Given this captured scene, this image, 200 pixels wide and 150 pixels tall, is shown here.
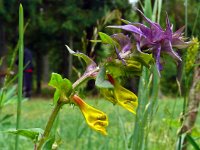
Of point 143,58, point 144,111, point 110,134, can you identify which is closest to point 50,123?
point 143,58

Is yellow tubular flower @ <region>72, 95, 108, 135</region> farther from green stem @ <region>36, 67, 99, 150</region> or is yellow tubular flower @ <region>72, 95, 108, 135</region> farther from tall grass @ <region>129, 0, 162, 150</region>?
tall grass @ <region>129, 0, 162, 150</region>

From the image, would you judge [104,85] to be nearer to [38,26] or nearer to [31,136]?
[31,136]

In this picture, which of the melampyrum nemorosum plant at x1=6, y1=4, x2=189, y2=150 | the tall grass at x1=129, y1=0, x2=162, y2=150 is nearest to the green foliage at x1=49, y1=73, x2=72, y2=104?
the melampyrum nemorosum plant at x1=6, y1=4, x2=189, y2=150

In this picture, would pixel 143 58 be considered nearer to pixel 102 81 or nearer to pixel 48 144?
pixel 102 81

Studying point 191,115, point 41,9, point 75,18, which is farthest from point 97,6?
point 191,115

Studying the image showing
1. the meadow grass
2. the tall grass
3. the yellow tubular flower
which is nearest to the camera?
the yellow tubular flower

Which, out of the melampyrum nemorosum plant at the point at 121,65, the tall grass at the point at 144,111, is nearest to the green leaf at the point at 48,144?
the melampyrum nemorosum plant at the point at 121,65
